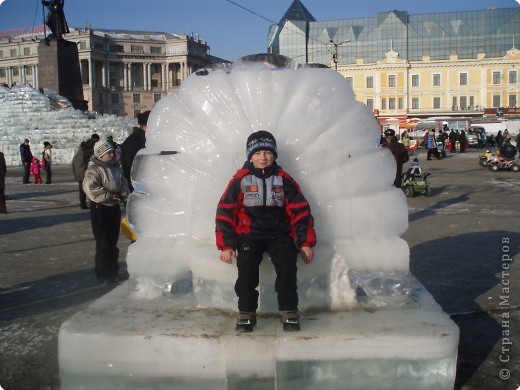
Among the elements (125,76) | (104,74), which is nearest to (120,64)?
(125,76)

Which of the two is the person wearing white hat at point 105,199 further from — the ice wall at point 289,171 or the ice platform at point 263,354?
the ice platform at point 263,354

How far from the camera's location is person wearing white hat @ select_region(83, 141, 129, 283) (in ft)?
17.3

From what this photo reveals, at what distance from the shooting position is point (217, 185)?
3.45 m

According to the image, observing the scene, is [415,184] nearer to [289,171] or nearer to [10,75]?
[289,171]

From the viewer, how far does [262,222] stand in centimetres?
319

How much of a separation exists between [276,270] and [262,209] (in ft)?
1.18

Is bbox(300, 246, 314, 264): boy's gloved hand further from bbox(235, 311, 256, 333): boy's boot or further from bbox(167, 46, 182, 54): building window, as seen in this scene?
bbox(167, 46, 182, 54): building window

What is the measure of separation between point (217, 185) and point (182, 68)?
343ft

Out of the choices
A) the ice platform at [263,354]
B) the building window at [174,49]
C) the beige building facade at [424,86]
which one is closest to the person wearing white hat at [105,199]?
the ice platform at [263,354]

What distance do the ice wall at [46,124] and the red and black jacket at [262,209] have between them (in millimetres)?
24803

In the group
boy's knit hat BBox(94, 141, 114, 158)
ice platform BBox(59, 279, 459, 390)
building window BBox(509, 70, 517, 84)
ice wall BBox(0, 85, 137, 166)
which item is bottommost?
ice platform BBox(59, 279, 459, 390)

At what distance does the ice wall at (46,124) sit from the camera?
2764cm

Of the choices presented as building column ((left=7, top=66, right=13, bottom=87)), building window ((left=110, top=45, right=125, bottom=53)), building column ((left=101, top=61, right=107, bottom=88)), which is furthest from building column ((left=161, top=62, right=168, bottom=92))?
building column ((left=7, top=66, right=13, bottom=87))

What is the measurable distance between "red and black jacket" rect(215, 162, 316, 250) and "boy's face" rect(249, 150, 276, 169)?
0.02m
